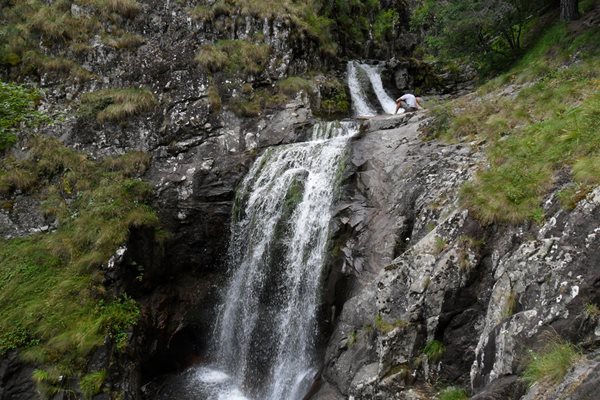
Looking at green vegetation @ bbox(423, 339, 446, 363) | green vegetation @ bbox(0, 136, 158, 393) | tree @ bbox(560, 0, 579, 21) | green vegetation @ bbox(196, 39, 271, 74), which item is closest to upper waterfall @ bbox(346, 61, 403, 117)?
green vegetation @ bbox(196, 39, 271, 74)

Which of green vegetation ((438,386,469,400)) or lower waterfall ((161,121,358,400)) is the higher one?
lower waterfall ((161,121,358,400))

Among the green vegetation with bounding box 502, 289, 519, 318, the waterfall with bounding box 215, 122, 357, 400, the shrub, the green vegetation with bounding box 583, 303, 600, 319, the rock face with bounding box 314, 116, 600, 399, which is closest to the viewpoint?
the green vegetation with bounding box 583, 303, 600, 319

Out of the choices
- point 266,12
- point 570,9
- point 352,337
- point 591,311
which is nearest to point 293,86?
point 266,12

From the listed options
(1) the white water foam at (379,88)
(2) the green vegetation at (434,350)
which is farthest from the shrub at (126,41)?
(2) the green vegetation at (434,350)

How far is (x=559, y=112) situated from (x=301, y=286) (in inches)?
281

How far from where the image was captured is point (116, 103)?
15648 millimetres

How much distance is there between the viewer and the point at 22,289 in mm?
10914

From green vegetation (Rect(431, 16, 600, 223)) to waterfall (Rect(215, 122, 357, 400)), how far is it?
12.6ft

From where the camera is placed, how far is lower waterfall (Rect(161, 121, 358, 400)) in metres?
10.4

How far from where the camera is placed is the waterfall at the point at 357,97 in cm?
1822

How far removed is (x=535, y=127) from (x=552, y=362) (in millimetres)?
5779

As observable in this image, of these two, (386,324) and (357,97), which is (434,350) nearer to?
(386,324)

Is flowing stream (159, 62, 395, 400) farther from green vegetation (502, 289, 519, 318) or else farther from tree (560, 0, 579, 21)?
tree (560, 0, 579, 21)

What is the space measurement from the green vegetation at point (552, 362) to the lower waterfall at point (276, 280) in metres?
5.69
